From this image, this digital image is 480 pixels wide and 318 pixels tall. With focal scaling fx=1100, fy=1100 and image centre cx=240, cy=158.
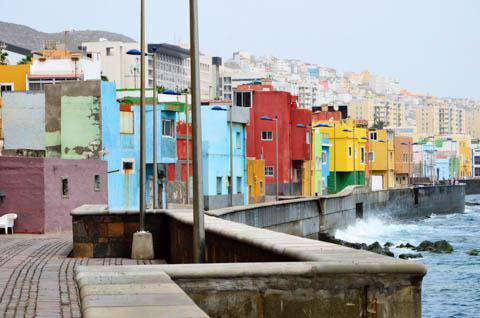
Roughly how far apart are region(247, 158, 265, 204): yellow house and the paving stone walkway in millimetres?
43116

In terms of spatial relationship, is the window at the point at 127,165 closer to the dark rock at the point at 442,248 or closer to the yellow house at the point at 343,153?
the dark rock at the point at 442,248

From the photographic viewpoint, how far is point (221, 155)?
65375 millimetres

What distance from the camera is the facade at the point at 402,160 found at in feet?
420

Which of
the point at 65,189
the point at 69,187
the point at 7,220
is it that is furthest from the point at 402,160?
the point at 7,220

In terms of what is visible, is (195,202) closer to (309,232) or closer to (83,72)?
(309,232)

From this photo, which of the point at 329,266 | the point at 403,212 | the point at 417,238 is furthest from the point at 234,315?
the point at 403,212

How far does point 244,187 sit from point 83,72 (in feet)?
54.9

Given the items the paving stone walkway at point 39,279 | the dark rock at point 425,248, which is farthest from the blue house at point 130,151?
the paving stone walkway at point 39,279

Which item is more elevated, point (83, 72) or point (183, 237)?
point (83, 72)

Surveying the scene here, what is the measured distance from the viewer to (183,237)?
18.9 m

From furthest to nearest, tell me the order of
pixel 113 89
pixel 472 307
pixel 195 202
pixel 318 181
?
1. pixel 318 181
2. pixel 113 89
3. pixel 472 307
4. pixel 195 202

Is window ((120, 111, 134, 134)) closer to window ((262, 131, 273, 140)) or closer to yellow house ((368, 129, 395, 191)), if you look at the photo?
window ((262, 131, 273, 140))

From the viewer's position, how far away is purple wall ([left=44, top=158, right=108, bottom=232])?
1436 inches

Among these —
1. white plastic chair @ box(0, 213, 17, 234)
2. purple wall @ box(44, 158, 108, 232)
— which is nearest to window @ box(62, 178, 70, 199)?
purple wall @ box(44, 158, 108, 232)
